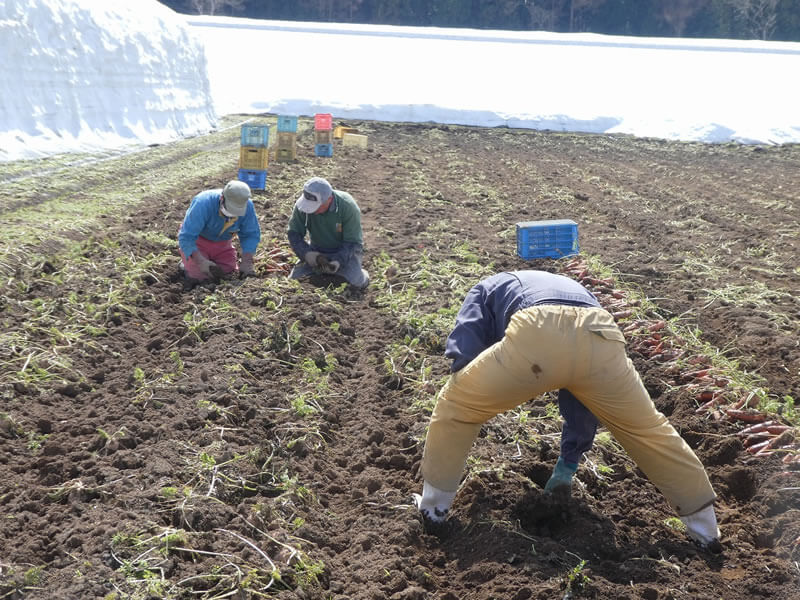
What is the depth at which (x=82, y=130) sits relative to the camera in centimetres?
1559

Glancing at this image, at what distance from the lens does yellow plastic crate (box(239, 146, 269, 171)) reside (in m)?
11.8

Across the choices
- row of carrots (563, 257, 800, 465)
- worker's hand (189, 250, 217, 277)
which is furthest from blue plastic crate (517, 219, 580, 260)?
worker's hand (189, 250, 217, 277)

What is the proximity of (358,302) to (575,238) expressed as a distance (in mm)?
3014

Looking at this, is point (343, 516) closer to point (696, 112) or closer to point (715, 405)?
point (715, 405)

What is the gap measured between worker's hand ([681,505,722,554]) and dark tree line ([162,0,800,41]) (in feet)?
185

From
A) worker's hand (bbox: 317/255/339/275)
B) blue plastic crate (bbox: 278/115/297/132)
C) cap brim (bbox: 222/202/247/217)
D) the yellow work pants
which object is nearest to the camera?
the yellow work pants

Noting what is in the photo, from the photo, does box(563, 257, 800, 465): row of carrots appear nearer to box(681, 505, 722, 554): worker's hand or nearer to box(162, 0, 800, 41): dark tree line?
box(681, 505, 722, 554): worker's hand

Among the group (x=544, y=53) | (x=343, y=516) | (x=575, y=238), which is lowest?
(x=343, y=516)

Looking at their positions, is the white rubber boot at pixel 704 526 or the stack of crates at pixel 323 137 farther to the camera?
the stack of crates at pixel 323 137

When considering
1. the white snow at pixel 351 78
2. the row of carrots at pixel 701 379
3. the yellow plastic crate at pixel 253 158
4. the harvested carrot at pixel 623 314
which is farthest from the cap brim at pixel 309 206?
the white snow at pixel 351 78

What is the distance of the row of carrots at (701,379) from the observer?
476 centimetres

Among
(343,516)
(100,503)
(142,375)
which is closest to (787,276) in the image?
(343,516)

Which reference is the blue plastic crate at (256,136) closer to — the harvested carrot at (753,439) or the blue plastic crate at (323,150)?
the blue plastic crate at (323,150)

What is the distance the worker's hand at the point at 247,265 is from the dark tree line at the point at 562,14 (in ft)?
173
